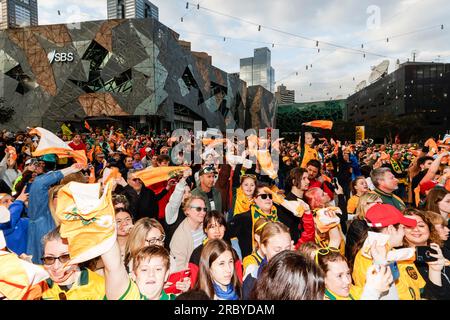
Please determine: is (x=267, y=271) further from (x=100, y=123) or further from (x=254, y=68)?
(x=254, y=68)

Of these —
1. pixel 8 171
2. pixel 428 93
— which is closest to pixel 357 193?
pixel 8 171

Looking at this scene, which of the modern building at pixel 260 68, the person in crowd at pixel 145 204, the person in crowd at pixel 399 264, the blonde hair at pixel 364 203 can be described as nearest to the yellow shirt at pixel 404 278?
the person in crowd at pixel 399 264

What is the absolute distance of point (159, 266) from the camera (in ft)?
8.23

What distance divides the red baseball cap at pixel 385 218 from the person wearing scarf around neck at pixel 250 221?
1428 millimetres

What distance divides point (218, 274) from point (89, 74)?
114 ft

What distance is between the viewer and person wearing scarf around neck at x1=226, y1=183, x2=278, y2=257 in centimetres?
416

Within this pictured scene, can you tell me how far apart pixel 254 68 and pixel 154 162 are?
122007 mm

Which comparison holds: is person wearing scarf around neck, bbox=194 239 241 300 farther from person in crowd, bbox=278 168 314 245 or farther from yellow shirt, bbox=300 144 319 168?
yellow shirt, bbox=300 144 319 168

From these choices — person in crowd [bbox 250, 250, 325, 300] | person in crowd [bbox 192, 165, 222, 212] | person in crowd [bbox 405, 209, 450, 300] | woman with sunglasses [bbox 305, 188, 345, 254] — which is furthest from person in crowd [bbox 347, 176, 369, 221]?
person in crowd [bbox 250, 250, 325, 300]

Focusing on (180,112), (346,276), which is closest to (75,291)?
(346,276)

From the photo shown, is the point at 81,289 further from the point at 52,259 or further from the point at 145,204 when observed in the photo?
the point at 145,204

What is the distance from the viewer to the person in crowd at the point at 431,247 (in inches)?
109

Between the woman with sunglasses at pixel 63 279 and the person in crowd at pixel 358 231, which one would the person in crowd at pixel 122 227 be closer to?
the woman with sunglasses at pixel 63 279

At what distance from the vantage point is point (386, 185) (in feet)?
14.9
